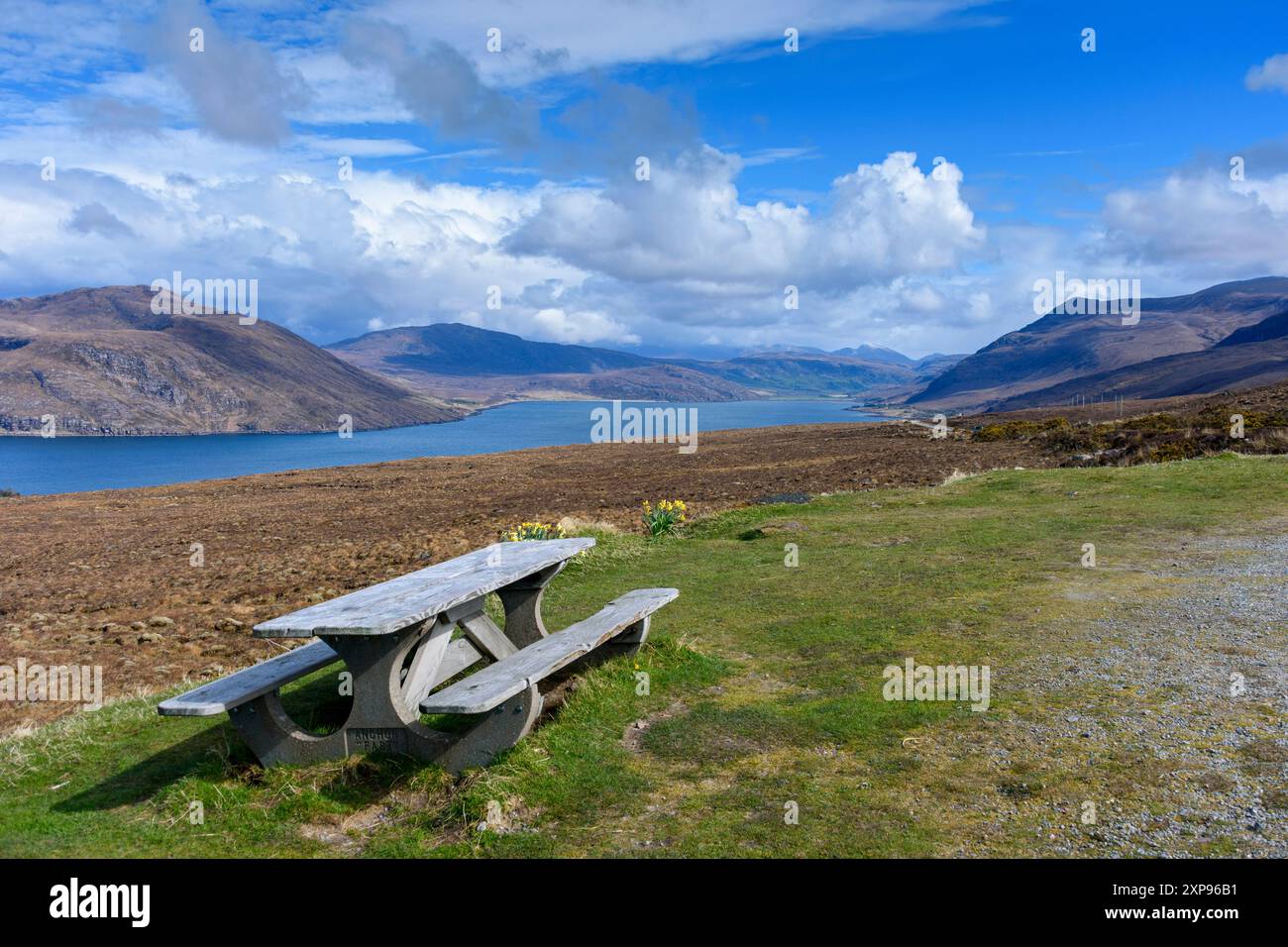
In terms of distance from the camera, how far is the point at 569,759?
230 inches

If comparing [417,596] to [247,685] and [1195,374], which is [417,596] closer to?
[247,685]

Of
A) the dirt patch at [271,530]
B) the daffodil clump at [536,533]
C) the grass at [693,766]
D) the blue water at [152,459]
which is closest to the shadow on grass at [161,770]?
the grass at [693,766]

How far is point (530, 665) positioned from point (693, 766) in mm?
1327

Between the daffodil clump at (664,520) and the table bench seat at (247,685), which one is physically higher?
the daffodil clump at (664,520)

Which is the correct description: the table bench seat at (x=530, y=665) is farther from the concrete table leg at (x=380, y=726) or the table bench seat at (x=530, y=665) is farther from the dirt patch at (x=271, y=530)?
the dirt patch at (x=271, y=530)

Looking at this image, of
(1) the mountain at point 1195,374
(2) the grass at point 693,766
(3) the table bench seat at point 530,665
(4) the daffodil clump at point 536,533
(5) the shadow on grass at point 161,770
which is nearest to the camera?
(2) the grass at point 693,766

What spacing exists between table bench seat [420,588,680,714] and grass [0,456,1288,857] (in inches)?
18.3

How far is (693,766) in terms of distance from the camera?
5770mm

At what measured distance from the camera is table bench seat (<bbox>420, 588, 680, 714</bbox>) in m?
5.41

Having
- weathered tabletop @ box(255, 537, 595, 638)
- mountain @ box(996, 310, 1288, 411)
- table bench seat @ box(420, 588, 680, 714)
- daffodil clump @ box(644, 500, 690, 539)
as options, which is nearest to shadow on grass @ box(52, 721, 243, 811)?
weathered tabletop @ box(255, 537, 595, 638)

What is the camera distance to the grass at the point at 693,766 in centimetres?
493

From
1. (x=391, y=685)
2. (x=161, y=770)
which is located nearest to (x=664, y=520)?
(x=391, y=685)

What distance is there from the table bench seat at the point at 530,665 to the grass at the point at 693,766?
465 millimetres
